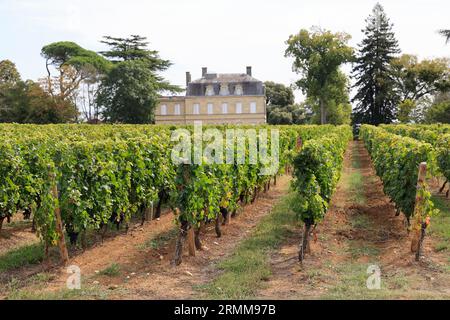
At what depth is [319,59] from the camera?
57375 millimetres

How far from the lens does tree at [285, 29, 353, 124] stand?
57594 millimetres

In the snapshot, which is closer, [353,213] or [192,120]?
[353,213]

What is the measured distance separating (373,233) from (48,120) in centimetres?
4550

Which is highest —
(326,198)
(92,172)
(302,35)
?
(302,35)

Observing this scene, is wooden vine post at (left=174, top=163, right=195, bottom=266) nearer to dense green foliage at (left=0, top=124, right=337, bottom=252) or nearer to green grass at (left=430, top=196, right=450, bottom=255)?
dense green foliage at (left=0, top=124, right=337, bottom=252)

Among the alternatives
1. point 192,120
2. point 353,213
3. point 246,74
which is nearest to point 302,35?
point 246,74

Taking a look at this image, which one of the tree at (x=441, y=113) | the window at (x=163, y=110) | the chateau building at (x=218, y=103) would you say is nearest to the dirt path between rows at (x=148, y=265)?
the tree at (x=441, y=113)

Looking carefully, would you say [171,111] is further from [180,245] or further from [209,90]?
[180,245]

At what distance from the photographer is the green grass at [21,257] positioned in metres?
7.84

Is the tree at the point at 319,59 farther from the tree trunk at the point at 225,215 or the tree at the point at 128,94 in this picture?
the tree trunk at the point at 225,215

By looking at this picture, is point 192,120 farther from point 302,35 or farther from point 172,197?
point 172,197

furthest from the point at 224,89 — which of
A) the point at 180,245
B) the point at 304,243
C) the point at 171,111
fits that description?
the point at 180,245

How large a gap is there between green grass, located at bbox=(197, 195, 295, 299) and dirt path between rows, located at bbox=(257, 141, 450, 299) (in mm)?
172
